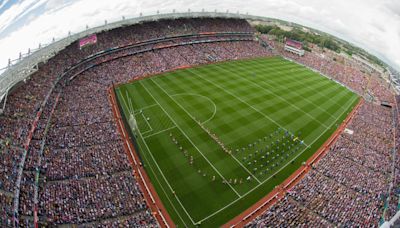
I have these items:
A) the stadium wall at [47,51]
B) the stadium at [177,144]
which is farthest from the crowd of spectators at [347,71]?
the stadium wall at [47,51]

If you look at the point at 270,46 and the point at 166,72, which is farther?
the point at 270,46

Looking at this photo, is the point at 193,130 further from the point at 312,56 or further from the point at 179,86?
the point at 312,56

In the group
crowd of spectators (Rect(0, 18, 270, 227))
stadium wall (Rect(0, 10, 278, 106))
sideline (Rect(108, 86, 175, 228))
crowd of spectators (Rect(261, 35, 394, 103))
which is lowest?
crowd of spectators (Rect(261, 35, 394, 103))

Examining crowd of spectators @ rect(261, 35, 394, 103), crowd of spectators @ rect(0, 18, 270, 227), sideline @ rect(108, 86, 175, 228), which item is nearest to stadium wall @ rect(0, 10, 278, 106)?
crowd of spectators @ rect(0, 18, 270, 227)

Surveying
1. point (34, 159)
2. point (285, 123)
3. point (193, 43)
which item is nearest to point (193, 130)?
point (285, 123)

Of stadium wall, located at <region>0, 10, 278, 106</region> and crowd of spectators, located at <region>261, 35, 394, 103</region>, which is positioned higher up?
stadium wall, located at <region>0, 10, 278, 106</region>

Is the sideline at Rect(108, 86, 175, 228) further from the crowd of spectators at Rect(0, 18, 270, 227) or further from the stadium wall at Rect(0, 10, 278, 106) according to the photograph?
the stadium wall at Rect(0, 10, 278, 106)

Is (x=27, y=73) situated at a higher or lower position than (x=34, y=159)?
higher

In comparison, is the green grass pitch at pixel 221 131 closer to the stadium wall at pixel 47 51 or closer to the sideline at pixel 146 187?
the sideline at pixel 146 187
